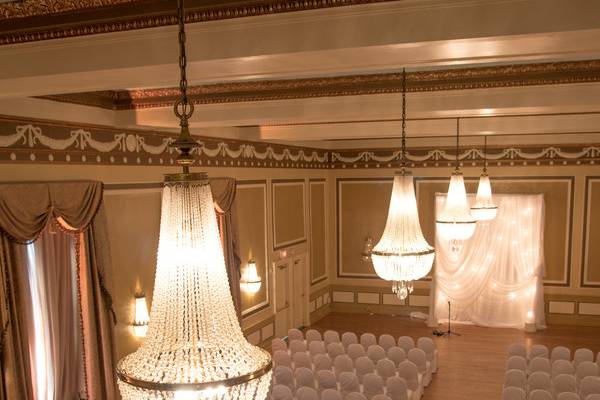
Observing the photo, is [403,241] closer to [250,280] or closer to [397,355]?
[397,355]

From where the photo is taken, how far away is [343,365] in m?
8.74

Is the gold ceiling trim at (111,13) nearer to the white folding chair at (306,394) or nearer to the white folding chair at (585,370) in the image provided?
the white folding chair at (306,394)

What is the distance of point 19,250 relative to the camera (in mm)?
5289

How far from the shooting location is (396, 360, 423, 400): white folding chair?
8641 mm

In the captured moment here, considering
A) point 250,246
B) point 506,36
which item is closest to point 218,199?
point 250,246

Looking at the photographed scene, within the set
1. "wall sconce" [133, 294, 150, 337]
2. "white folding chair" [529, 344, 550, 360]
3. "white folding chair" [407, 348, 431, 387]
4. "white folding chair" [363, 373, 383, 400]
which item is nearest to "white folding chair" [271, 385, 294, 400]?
"white folding chair" [363, 373, 383, 400]

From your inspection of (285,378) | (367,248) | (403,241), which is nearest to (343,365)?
(285,378)

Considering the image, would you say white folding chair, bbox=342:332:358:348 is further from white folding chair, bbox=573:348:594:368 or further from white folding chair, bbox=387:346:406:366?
white folding chair, bbox=573:348:594:368

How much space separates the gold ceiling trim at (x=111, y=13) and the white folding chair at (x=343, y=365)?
22.5 feet

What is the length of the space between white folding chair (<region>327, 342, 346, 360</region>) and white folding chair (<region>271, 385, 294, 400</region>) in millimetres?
1964

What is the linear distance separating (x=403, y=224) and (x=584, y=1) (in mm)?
1960

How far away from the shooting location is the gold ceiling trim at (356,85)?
519 cm

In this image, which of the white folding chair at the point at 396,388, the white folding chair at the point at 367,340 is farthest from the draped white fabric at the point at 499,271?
the white folding chair at the point at 396,388

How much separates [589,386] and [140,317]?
6349 millimetres
